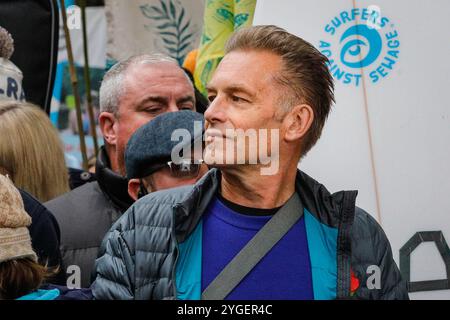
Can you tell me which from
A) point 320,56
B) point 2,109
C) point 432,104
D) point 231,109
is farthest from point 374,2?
point 2,109

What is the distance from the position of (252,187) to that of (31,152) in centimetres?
136

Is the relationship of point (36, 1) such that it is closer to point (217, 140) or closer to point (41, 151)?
point (41, 151)

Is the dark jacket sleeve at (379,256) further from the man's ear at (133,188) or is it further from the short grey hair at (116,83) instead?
the short grey hair at (116,83)

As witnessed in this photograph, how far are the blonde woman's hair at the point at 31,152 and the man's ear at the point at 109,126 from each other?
199mm

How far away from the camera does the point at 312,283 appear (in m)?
2.58

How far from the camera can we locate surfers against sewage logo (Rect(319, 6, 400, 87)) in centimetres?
369

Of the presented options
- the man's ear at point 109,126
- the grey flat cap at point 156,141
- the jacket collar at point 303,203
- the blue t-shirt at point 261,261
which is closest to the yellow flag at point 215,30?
the man's ear at point 109,126

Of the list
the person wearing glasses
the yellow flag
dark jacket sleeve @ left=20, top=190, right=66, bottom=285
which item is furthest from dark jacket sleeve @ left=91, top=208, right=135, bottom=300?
the yellow flag

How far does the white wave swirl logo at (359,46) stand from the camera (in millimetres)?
3695

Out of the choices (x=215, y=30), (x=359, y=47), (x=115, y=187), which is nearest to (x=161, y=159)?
(x=115, y=187)

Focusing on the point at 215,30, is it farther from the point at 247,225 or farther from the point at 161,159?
the point at 247,225
